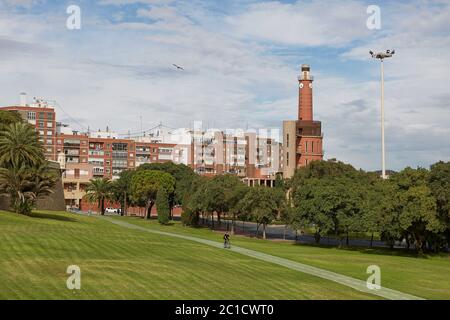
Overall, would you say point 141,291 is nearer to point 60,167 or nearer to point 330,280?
point 330,280

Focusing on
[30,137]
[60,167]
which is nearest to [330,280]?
[30,137]

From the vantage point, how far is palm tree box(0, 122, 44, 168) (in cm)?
7756

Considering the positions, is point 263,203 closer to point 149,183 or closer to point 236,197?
point 236,197

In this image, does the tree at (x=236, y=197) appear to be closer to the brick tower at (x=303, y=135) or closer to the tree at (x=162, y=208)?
the tree at (x=162, y=208)

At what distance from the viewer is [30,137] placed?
7956 cm

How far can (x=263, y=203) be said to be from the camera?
8675 centimetres

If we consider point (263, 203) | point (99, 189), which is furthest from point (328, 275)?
point (99, 189)

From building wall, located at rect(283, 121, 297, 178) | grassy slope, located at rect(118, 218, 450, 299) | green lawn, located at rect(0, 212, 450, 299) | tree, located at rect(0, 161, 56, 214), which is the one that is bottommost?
grassy slope, located at rect(118, 218, 450, 299)

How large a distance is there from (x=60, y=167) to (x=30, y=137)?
4040 centimetres

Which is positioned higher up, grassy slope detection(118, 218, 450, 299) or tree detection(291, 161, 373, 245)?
tree detection(291, 161, 373, 245)

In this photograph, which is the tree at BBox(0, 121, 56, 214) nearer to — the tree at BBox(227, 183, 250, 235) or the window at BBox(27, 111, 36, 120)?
the tree at BBox(227, 183, 250, 235)

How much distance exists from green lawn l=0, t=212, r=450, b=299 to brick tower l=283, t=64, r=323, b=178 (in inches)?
2855

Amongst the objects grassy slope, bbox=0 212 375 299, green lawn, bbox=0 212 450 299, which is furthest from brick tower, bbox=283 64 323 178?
grassy slope, bbox=0 212 375 299

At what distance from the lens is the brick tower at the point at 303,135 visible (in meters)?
134
